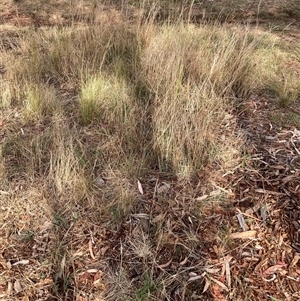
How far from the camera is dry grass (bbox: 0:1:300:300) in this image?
2010 mm

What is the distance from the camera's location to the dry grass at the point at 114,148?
2010 mm

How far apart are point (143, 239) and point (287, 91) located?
198cm

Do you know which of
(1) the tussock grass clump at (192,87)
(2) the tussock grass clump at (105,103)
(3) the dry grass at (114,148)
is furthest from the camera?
(2) the tussock grass clump at (105,103)

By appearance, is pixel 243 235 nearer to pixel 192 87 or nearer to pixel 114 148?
pixel 114 148

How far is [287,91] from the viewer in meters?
3.17

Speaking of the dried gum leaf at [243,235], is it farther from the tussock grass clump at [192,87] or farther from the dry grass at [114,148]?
the tussock grass clump at [192,87]

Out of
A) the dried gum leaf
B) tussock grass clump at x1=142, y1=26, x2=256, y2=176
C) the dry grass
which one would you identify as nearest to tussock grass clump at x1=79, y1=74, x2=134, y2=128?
the dry grass

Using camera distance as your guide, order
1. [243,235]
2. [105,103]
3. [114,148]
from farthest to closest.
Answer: [105,103] → [114,148] → [243,235]

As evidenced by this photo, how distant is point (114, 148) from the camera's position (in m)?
2.60

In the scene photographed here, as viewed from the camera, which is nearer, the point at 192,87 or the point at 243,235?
the point at 243,235

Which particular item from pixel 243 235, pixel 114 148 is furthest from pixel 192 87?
pixel 243 235

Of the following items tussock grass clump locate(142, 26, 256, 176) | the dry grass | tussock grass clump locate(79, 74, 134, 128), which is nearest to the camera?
the dry grass

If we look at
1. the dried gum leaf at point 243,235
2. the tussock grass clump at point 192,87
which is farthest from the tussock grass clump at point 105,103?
the dried gum leaf at point 243,235

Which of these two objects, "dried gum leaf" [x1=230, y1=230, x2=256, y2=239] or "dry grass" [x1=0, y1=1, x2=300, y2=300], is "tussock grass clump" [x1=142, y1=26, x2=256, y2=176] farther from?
"dried gum leaf" [x1=230, y1=230, x2=256, y2=239]
